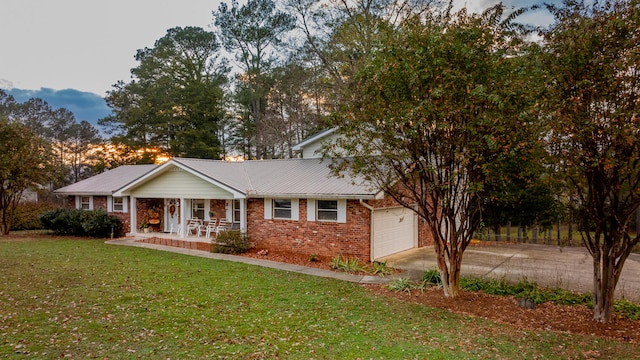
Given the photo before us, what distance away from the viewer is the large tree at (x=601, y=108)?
19.9 feet

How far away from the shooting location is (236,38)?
3203cm

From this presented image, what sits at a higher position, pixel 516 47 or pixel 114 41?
pixel 114 41

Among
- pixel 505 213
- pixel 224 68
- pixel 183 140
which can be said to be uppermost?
pixel 224 68

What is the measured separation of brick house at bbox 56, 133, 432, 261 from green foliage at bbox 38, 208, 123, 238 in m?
0.86

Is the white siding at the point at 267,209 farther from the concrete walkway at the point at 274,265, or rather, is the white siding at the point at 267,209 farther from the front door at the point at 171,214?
the front door at the point at 171,214

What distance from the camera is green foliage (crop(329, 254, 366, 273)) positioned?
11.5 metres

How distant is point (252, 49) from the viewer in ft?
105

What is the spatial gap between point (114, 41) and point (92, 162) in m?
21.3

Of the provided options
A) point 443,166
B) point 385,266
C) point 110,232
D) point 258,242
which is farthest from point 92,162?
point 443,166

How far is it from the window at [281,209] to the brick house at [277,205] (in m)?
0.04

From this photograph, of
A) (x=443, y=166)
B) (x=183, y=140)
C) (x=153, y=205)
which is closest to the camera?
(x=443, y=166)

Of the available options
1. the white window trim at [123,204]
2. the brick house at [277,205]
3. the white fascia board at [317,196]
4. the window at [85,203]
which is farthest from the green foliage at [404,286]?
the window at [85,203]

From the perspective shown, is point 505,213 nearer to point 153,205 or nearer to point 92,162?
point 153,205

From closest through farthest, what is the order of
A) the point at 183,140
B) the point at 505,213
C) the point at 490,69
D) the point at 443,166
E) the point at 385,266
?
the point at 490,69
the point at 443,166
the point at 385,266
the point at 505,213
the point at 183,140
